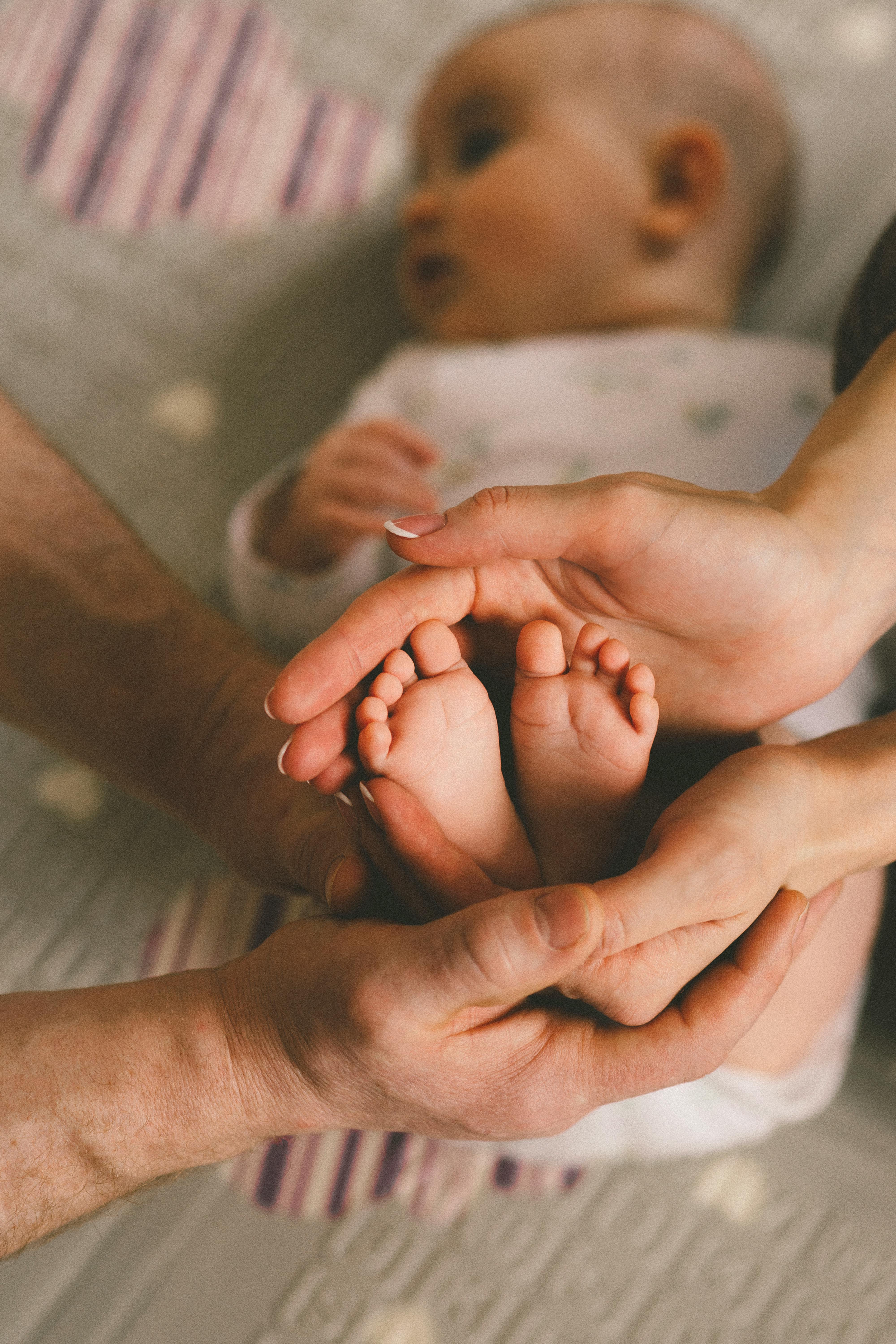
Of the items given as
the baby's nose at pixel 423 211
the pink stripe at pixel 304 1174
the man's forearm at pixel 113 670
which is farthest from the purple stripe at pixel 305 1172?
the baby's nose at pixel 423 211

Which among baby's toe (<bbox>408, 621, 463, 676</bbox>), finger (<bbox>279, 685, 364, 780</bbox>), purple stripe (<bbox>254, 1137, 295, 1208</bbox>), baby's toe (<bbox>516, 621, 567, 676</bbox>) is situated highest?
baby's toe (<bbox>516, 621, 567, 676</bbox>)

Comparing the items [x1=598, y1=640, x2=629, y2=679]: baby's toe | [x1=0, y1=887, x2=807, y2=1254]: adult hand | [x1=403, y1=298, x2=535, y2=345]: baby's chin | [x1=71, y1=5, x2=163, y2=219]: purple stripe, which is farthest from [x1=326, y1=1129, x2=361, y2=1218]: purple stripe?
[x1=71, y1=5, x2=163, y2=219]: purple stripe

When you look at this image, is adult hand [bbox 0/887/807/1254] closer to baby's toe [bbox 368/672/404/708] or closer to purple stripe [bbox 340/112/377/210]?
baby's toe [bbox 368/672/404/708]

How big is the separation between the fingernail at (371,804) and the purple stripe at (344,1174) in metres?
0.35

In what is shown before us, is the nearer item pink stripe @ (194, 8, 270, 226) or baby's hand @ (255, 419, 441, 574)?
baby's hand @ (255, 419, 441, 574)

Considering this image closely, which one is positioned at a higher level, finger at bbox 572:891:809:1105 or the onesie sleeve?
finger at bbox 572:891:809:1105

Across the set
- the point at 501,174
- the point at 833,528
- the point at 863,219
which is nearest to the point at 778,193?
the point at 863,219

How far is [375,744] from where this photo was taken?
0.46 meters

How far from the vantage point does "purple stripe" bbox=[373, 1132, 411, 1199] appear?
729mm

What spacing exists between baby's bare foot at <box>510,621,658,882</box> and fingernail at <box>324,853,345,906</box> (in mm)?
110

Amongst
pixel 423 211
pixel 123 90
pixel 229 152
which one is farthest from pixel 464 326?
pixel 123 90

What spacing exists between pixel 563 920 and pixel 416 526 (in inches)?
8.2

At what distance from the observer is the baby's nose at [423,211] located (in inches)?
39.0

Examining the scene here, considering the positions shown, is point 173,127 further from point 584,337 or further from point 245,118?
point 584,337
